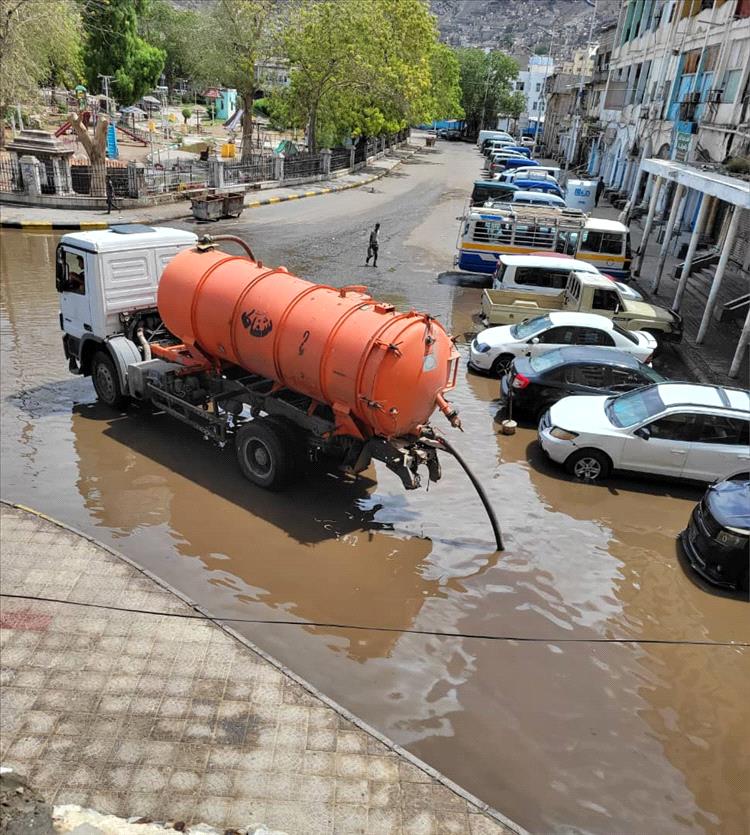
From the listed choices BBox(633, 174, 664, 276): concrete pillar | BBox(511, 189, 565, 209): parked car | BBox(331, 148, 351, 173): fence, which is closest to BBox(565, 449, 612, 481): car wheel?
BBox(633, 174, 664, 276): concrete pillar

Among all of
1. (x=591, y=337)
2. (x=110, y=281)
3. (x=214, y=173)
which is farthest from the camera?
(x=214, y=173)

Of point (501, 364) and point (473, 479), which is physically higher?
point (473, 479)

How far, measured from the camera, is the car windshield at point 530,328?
1416cm

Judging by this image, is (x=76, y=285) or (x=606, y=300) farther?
(x=606, y=300)

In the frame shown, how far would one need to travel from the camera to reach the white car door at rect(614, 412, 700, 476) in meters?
10.2

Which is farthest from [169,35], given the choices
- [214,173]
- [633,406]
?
[633,406]

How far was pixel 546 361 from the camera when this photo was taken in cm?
1262

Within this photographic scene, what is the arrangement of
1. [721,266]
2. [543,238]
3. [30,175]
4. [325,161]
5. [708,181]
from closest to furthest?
[721,266] → [708,181] → [543,238] → [30,175] → [325,161]

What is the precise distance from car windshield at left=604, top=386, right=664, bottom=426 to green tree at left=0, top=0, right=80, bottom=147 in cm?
3030

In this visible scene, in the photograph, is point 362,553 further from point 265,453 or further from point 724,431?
point 724,431

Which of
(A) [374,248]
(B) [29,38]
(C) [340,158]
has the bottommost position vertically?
(A) [374,248]

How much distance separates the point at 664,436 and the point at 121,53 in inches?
2653

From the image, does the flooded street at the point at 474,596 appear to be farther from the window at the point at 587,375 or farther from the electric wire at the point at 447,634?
the window at the point at 587,375

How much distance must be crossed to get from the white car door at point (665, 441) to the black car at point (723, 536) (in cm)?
144
